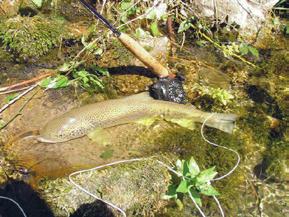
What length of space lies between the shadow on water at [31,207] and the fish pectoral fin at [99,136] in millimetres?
738

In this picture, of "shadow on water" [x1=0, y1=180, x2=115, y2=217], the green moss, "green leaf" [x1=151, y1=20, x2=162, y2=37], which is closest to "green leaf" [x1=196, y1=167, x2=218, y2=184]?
"shadow on water" [x1=0, y1=180, x2=115, y2=217]

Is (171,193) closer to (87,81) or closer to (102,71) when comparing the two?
(87,81)

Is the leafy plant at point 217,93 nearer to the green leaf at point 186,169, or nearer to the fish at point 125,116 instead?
the fish at point 125,116

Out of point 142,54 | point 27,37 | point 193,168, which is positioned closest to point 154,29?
point 142,54

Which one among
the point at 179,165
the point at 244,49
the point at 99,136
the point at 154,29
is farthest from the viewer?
the point at 154,29

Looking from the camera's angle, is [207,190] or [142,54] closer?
[207,190]

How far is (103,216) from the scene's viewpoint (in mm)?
3967

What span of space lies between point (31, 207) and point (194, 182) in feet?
4.33

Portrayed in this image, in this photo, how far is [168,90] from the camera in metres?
4.97

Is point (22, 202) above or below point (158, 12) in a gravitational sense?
below

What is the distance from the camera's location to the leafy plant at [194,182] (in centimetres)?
395

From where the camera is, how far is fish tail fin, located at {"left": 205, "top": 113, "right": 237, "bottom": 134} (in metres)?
4.78

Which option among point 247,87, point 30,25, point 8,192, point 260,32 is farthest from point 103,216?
point 260,32

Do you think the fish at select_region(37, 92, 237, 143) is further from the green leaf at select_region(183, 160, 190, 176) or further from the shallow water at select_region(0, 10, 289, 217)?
the green leaf at select_region(183, 160, 190, 176)
